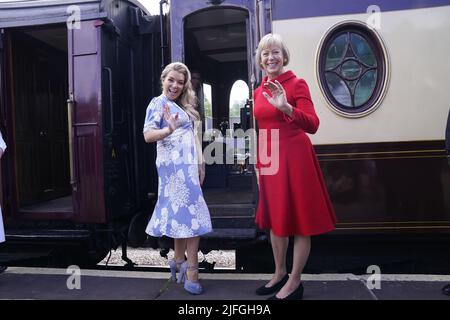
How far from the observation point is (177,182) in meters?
3.03

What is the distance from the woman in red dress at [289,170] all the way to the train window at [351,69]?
981mm

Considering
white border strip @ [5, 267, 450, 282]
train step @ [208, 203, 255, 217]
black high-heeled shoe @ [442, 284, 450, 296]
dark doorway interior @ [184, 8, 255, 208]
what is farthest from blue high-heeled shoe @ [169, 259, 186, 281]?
black high-heeled shoe @ [442, 284, 450, 296]

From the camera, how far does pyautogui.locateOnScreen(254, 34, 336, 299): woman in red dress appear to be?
2.72 m

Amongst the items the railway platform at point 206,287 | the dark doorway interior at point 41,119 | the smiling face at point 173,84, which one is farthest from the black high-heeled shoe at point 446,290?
the dark doorway interior at point 41,119

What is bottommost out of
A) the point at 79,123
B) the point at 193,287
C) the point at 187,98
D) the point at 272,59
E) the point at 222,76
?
the point at 193,287

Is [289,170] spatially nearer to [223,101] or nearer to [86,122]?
[86,122]

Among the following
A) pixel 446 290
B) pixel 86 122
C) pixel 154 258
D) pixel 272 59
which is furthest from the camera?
pixel 154 258

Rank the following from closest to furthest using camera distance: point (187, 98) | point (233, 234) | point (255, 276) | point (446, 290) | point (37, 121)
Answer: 1. point (446, 290)
2. point (187, 98)
3. point (255, 276)
4. point (233, 234)
5. point (37, 121)

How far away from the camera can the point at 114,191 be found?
165 inches

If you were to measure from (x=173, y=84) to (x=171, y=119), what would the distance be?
0.31 metres

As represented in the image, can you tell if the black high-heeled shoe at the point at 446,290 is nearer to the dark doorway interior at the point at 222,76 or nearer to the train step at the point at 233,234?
the train step at the point at 233,234

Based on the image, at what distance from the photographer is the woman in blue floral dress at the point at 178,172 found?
2986 millimetres

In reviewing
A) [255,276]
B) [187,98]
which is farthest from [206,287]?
[187,98]
